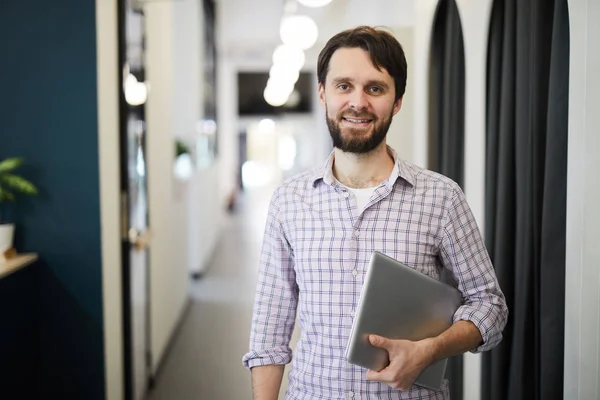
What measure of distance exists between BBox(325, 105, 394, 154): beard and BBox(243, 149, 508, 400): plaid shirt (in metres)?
0.08

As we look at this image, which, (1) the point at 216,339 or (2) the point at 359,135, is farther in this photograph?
(1) the point at 216,339

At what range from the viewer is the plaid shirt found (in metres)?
1.47

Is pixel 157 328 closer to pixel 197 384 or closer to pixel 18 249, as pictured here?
pixel 197 384

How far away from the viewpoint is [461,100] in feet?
9.55

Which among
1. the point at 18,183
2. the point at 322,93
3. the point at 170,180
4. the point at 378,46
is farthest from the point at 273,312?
the point at 170,180

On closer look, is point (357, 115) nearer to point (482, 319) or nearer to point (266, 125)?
point (482, 319)

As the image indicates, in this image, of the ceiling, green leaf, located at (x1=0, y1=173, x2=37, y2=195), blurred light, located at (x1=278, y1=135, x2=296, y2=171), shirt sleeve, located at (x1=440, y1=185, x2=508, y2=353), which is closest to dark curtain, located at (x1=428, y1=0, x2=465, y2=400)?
the ceiling

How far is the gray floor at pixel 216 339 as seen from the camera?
12.8ft

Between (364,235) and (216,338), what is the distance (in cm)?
376

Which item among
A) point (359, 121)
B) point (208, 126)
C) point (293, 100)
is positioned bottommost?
point (359, 121)

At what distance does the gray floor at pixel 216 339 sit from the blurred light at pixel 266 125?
34.1 feet

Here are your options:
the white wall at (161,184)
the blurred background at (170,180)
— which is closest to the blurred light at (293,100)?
the white wall at (161,184)

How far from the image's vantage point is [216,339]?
500 centimetres

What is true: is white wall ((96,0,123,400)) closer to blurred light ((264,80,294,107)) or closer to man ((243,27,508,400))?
man ((243,27,508,400))
